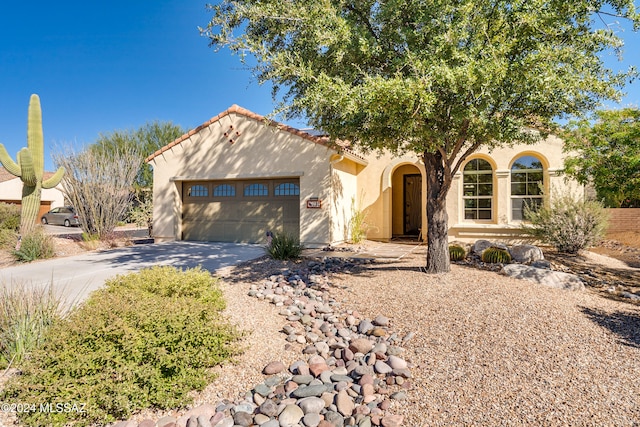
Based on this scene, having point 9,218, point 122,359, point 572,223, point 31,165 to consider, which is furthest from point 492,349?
point 9,218

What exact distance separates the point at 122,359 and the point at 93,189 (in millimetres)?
11611

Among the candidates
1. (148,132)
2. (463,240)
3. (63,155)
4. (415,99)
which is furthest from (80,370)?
(148,132)

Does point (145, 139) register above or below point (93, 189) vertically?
above

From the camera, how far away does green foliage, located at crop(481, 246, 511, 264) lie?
7.98 m

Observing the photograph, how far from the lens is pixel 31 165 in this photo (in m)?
11.2

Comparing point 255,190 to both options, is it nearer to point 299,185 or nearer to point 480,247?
point 299,185

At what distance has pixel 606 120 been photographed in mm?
7465

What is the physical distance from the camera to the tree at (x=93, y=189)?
12.3 m

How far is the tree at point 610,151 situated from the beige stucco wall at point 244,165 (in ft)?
21.6

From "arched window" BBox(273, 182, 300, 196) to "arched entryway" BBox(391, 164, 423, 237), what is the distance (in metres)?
4.68

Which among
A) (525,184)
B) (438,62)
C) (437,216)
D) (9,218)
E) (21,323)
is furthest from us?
(9,218)

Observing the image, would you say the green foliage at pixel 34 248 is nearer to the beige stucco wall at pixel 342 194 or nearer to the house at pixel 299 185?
the house at pixel 299 185

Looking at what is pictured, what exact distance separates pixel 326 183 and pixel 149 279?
24.0 ft

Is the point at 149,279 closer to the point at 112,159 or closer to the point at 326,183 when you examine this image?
the point at 326,183
